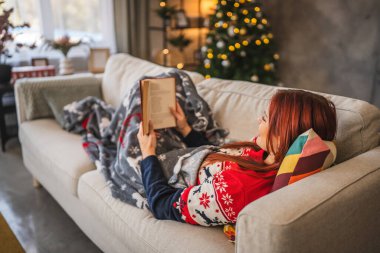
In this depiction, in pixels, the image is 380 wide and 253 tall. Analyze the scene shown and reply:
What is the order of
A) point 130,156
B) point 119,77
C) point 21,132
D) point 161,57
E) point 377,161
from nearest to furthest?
point 377,161 < point 130,156 < point 21,132 < point 119,77 < point 161,57

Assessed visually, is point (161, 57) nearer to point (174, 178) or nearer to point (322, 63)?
point (322, 63)

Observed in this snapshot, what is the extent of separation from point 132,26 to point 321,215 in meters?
3.54

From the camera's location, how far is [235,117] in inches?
70.3

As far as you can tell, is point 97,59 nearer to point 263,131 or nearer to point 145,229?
point 145,229

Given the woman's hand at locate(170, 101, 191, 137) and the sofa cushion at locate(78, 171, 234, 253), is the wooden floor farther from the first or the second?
the woman's hand at locate(170, 101, 191, 137)

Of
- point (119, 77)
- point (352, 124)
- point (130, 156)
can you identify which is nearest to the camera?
point (352, 124)

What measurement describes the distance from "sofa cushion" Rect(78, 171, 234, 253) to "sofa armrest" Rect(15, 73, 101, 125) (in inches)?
40.0

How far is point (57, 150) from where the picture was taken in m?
1.97

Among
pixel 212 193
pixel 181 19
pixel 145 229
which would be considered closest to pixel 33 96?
pixel 145 229

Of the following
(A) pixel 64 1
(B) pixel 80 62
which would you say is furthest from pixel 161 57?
(A) pixel 64 1

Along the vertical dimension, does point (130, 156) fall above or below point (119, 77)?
below

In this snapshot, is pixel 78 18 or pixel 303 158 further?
pixel 78 18

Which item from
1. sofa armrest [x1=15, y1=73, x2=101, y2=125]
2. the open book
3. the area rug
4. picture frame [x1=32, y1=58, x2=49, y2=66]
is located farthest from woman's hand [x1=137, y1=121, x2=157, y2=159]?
picture frame [x1=32, y1=58, x2=49, y2=66]

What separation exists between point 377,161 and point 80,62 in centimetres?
336
